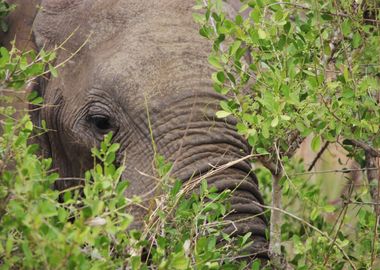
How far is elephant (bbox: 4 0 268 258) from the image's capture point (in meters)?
4.48

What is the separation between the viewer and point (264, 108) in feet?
12.9

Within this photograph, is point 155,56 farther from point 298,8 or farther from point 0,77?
point 0,77

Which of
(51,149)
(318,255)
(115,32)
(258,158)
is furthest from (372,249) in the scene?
(51,149)

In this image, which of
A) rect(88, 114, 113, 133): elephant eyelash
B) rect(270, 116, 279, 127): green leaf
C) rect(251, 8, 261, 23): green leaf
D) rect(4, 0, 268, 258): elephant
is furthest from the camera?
rect(88, 114, 113, 133): elephant eyelash

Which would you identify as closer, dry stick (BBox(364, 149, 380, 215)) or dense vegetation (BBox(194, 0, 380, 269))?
dense vegetation (BBox(194, 0, 380, 269))

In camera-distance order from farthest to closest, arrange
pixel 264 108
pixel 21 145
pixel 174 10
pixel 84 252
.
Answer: pixel 174 10, pixel 264 108, pixel 21 145, pixel 84 252

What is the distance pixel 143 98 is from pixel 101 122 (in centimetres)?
35

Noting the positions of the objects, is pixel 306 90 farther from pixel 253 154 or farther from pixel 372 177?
pixel 372 177

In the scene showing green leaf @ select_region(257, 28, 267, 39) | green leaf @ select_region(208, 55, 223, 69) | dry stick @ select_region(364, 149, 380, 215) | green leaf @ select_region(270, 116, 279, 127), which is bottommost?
dry stick @ select_region(364, 149, 380, 215)

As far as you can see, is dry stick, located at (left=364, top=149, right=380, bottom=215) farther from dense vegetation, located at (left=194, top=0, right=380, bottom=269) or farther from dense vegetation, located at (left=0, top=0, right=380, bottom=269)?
dense vegetation, located at (left=194, top=0, right=380, bottom=269)

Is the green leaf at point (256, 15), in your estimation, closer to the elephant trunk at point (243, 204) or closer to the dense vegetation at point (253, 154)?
the dense vegetation at point (253, 154)

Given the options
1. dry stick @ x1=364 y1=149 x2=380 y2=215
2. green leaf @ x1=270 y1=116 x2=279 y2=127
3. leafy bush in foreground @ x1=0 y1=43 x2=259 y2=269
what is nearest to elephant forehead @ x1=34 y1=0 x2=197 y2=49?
dry stick @ x1=364 y1=149 x2=380 y2=215

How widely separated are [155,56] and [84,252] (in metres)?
1.65

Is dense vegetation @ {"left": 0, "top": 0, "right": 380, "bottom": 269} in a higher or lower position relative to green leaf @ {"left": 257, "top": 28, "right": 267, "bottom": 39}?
lower
